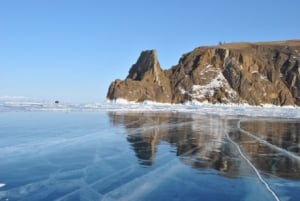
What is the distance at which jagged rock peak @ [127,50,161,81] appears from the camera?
109750 mm

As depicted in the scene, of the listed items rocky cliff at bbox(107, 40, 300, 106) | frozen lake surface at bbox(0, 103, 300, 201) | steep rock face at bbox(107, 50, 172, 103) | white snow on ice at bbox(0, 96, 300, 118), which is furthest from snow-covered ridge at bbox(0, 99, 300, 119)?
rocky cliff at bbox(107, 40, 300, 106)

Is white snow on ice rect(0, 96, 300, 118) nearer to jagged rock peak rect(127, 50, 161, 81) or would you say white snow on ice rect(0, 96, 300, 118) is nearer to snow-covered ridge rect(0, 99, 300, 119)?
snow-covered ridge rect(0, 99, 300, 119)

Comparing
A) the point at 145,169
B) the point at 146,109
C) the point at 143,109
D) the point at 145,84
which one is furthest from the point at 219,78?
the point at 145,169

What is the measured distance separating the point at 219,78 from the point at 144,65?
2446 cm

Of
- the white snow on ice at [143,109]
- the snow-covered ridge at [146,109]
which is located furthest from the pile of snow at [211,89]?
the snow-covered ridge at [146,109]

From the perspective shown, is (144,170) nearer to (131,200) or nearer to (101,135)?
(131,200)

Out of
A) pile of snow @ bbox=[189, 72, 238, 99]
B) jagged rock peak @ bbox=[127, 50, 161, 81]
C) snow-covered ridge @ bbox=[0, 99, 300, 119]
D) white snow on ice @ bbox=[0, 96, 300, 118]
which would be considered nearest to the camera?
snow-covered ridge @ bbox=[0, 99, 300, 119]

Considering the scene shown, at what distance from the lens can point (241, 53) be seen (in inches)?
4535

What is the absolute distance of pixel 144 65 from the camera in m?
113

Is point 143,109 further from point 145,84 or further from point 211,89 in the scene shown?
point 211,89

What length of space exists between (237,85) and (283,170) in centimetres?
10264

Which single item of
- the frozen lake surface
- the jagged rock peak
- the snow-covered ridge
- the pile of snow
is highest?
the jagged rock peak

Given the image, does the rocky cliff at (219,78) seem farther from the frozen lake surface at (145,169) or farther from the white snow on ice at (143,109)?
the frozen lake surface at (145,169)

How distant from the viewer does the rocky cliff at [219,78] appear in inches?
4149
